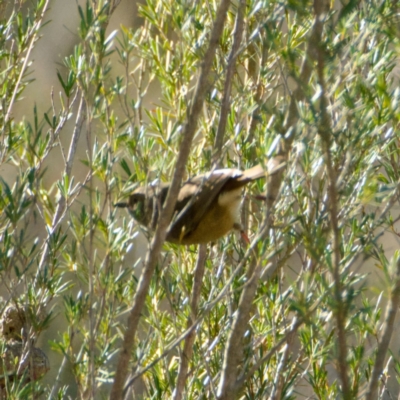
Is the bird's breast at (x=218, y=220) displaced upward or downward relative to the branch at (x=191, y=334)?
upward

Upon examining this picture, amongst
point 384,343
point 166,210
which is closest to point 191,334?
point 166,210

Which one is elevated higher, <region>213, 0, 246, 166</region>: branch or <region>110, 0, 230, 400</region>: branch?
<region>213, 0, 246, 166</region>: branch

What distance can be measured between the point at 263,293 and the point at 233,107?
0.50 metres

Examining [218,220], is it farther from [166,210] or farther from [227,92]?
[166,210]

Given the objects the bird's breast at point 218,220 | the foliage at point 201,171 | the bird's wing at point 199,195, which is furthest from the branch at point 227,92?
the bird's breast at point 218,220

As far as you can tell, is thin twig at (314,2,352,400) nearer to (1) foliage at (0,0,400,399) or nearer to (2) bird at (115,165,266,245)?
(1) foliage at (0,0,400,399)

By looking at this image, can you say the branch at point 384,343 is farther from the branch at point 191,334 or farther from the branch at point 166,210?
the branch at point 191,334

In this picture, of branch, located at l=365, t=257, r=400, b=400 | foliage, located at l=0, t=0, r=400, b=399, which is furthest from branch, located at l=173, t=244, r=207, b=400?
branch, located at l=365, t=257, r=400, b=400

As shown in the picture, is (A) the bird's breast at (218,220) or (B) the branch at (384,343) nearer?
(B) the branch at (384,343)

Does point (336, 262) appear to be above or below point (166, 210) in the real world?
below

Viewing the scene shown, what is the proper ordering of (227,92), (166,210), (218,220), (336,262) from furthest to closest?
(218,220) < (227,92) < (166,210) < (336,262)

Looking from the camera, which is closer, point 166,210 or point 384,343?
point 384,343

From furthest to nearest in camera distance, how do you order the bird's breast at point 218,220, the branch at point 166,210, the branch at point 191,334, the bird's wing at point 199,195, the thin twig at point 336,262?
the bird's breast at point 218,220 → the bird's wing at point 199,195 → the branch at point 191,334 → the branch at point 166,210 → the thin twig at point 336,262

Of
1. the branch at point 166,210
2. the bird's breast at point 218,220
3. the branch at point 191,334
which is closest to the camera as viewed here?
the branch at point 166,210
